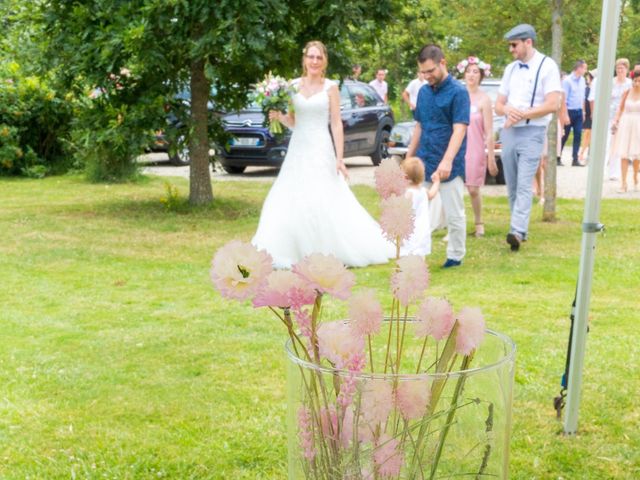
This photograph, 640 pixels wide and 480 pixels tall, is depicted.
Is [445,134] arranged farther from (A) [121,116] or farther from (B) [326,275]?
(B) [326,275]

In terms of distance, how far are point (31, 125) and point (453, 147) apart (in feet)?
40.8

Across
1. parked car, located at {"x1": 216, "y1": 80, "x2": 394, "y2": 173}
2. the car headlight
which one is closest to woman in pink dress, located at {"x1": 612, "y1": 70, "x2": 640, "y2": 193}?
the car headlight

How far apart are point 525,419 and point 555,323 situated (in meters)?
2.05

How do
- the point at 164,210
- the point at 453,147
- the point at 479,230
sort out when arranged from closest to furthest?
the point at 453,147, the point at 479,230, the point at 164,210

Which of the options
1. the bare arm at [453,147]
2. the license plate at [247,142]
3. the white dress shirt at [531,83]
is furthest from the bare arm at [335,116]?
the license plate at [247,142]

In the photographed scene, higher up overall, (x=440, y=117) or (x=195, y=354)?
(x=440, y=117)

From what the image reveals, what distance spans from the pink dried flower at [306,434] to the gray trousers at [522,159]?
25.2 ft

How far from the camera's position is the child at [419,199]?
8344 mm

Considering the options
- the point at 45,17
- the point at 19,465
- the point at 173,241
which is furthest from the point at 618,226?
the point at 19,465

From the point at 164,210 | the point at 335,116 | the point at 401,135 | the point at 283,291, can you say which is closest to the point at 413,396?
the point at 283,291

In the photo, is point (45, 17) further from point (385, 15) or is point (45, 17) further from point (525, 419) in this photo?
point (525, 419)

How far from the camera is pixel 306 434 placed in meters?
1.78

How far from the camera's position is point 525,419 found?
440 centimetres

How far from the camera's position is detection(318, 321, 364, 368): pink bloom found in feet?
5.42
